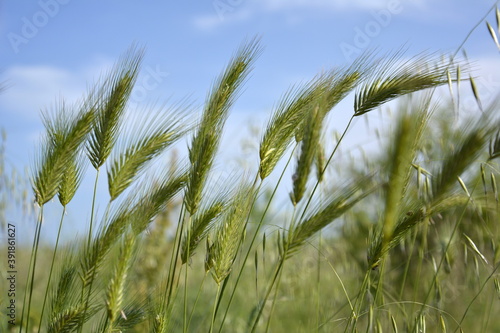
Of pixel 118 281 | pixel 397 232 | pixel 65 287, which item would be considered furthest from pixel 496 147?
pixel 65 287

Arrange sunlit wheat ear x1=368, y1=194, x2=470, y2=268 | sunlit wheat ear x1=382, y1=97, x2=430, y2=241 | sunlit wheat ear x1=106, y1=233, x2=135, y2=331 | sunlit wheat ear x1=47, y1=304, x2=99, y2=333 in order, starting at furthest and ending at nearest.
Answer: sunlit wheat ear x1=47, y1=304, x2=99, y2=333, sunlit wheat ear x1=368, y1=194, x2=470, y2=268, sunlit wheat ear x1=106, y1=233, x2=135, y2=331, sunlit wheat ear x1=382, y1=97, x2=430, y2=241

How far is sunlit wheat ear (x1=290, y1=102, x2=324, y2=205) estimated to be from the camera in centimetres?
138

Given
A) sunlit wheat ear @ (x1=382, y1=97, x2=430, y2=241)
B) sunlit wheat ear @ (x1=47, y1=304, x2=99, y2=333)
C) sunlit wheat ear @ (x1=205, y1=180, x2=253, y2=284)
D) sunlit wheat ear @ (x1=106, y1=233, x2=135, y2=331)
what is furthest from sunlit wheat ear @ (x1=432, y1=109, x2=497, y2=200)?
sunlit wheat ear @ (x1=47, y1=304, x2=99, y2=333)

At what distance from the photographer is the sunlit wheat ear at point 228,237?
1.54 meters

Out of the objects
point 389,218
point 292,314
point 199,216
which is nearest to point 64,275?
point 199,216

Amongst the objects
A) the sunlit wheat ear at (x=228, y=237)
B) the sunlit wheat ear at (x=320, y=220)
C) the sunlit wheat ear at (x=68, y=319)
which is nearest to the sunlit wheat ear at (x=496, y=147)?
the sunlit wheat ear at (x=320, y=220)

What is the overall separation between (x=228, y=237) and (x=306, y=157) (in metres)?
0.33

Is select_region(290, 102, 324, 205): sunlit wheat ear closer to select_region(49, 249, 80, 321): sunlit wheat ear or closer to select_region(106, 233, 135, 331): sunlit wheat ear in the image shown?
select_region(106, 233, 135, 331): sunlit wheat ear

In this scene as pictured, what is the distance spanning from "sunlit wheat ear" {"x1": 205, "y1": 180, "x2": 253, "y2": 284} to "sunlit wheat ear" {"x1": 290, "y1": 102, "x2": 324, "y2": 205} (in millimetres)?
210

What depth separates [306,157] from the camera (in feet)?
4.51

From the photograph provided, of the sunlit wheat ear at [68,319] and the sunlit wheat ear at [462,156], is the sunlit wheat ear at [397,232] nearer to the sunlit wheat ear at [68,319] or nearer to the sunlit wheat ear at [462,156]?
the sunlit wheat ear at [462,156]

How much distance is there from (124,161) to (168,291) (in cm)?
40

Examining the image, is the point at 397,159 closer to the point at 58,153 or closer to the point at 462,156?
the point at 462,156

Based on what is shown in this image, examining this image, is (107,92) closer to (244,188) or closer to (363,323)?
(244,188)
